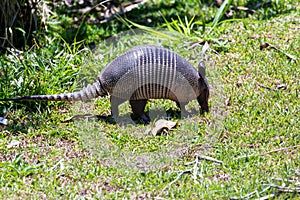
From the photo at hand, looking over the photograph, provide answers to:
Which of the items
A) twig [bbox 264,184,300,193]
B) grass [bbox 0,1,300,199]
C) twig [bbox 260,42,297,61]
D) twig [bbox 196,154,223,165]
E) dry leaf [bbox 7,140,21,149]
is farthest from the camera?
twig [bbox 260,42,297,61]

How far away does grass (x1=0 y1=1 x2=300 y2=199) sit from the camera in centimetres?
457

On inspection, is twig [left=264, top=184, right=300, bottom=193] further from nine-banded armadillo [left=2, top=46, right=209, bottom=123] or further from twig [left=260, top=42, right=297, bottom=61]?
twig [left=260, top=42, right=297, bottom=61]

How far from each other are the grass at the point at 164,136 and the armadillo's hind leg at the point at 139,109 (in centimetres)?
9

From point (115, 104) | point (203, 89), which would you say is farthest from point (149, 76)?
point (203, 89)

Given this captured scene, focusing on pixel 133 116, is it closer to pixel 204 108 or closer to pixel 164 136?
pixel 164 136

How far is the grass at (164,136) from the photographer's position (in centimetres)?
457

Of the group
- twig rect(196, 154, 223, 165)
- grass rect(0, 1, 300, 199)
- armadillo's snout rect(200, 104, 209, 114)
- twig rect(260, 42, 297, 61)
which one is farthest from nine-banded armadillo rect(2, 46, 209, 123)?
twig rect(260, 42, 297, 61)

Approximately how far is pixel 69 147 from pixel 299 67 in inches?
105

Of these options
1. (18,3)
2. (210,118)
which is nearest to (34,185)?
(210,118)

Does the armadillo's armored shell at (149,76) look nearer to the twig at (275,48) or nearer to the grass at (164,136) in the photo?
the grass at (164,136)

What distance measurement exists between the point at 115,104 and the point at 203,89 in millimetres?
852

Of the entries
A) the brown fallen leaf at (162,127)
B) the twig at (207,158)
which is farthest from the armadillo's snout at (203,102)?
the twig at (207,158)

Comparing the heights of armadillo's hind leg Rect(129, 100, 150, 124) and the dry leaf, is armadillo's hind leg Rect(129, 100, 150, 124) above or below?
above

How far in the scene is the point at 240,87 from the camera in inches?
235
